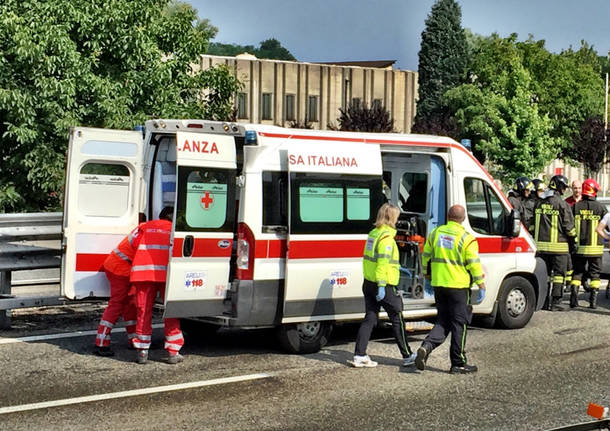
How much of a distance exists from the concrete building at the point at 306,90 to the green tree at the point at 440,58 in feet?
7.59

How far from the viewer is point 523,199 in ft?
50.2

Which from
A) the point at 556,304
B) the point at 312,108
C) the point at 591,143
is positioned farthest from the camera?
the point at 312,108

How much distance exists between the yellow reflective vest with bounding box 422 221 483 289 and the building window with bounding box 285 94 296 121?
5768 centimetres

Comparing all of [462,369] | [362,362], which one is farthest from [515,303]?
[362,362]

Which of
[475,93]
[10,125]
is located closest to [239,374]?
[10,125]

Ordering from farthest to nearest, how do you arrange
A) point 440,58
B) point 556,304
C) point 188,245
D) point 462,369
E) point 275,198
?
point 440,58 < point 556,304 < point 275,198 < point 462,369 < point 188,245

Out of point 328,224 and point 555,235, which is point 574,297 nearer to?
point 555,235

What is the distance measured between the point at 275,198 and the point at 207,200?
27.3 inches

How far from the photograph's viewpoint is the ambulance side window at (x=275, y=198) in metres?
9.66

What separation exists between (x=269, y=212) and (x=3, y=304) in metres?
3.50

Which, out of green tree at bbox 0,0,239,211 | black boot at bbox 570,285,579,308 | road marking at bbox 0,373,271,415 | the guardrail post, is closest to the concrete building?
green tree at bbox 0,0,239,211

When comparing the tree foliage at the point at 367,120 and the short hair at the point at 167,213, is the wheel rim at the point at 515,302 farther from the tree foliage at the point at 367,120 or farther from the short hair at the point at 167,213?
the tree foliage at the point at 367,120

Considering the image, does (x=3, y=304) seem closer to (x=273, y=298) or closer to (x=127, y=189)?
(x=127, y=189)

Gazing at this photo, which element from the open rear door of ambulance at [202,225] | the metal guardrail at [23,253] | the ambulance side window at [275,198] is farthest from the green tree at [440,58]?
the open rear door of ambulance at [202,225]
